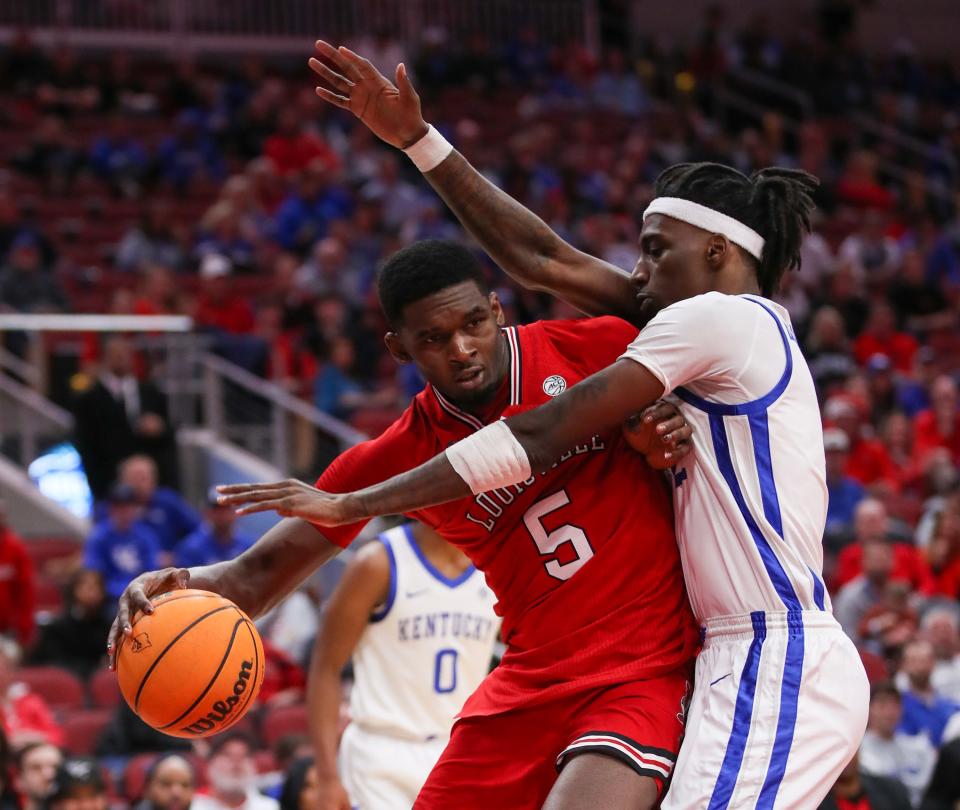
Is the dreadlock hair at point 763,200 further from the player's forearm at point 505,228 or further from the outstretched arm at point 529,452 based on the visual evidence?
the outstretched arm at point 529,452

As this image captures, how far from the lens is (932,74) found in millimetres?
24781

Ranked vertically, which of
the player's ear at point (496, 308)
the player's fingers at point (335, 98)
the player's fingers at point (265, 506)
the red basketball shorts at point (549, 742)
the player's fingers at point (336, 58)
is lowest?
the red basketball shorts at point (549, 742)

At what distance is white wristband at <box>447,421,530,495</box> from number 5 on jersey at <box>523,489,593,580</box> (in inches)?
13.2

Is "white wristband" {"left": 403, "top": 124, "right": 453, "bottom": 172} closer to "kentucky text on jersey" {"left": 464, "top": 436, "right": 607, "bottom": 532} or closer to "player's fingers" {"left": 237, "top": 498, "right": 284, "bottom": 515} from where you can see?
"kentucky text on jersey" {"left": 464, "top": 436, "right": 607, "bottom": 532}

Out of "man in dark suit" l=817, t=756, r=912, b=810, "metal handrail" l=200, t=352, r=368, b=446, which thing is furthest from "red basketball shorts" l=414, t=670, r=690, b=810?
"metal handrail" l=200, t=352, r=368, b=446

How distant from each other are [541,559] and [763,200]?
1201 mm

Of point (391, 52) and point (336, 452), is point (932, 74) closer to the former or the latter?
point (391, 52)

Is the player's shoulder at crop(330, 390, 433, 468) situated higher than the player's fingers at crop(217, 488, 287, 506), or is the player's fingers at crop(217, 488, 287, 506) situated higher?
the player's shoulder at crop(330, 390, 433, 468)

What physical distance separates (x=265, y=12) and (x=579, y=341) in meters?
18.8

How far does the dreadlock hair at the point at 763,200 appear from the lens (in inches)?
169

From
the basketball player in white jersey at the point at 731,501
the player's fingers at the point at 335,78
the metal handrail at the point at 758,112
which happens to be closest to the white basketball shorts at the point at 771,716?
the basketball player in white jersey at the point at 731,501

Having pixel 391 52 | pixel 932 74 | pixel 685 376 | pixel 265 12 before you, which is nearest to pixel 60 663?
pixel 685 376

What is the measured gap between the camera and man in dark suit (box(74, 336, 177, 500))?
38.0 ft

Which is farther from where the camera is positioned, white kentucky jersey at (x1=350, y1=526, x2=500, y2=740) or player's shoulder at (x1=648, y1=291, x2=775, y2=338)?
white kentucky jersey at (x1=350, y1=526, x2=500, y2=740)
